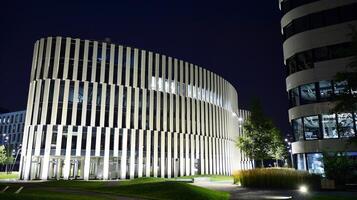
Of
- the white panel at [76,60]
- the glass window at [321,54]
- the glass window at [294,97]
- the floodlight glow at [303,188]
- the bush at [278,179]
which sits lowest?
the floodlight glow at [303,188]

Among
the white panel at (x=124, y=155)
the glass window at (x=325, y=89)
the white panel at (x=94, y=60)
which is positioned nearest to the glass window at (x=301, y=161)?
the glass window at (x=325, y=89)

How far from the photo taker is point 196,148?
50.7m

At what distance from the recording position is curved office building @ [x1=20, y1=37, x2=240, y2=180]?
38.0 metres

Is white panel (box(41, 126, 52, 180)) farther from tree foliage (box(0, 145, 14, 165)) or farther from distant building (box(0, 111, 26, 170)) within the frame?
distant building (box(0, 111, 26, 170))

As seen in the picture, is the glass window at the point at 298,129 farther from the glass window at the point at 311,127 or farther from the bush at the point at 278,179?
the bush at the point at 278,179

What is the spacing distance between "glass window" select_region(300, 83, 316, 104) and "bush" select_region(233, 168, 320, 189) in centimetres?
1026

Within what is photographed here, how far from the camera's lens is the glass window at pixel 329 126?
30.1 meters

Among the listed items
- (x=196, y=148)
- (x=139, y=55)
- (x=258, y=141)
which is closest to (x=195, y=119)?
(x=196, y=148)

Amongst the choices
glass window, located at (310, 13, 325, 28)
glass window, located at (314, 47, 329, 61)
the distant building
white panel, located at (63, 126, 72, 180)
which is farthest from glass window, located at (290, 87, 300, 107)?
the distant building

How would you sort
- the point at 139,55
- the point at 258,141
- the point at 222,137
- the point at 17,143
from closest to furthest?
1. the point at 258,141
2. the point at 139,55
3. the point at 222,137
4. the point at 17,143

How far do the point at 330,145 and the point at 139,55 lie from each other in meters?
29.2

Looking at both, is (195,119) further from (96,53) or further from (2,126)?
(2,126)

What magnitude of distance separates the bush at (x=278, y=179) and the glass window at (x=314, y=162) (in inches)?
257

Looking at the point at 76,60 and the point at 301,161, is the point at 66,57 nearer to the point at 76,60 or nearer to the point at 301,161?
the point at 76,60
